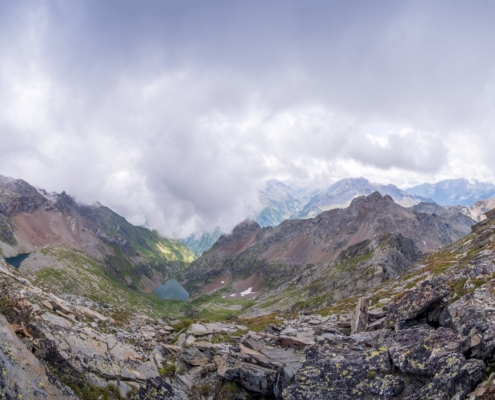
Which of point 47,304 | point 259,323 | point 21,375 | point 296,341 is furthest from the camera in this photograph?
point 259,323

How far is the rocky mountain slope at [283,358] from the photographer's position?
15430 mm

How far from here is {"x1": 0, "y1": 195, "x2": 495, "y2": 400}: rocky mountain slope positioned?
15.4 meters

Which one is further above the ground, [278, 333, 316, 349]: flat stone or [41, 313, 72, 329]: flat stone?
[41, 313, 72, 329]: flat stone

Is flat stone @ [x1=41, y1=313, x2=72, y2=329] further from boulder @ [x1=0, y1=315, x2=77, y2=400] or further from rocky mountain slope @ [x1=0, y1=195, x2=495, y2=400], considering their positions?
boulder @ [x1=0, y1=315, x2=77, y2=400]

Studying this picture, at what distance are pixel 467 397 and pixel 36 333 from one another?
1027 inches

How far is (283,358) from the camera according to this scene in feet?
86.9

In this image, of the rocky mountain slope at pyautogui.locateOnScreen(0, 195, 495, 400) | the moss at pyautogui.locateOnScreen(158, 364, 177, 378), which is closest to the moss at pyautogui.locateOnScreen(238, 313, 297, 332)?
the rocky mountain slope at pyautogui.locateOnScreen(0, 195, 495, 400)

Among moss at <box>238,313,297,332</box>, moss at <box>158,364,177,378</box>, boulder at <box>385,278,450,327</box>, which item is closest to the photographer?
boulder at <box>385,278,450,327</box>

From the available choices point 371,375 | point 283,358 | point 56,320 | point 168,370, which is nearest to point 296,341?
point 283,358

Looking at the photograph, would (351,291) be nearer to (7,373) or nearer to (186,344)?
(186,344)

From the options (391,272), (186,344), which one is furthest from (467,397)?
(391,272)

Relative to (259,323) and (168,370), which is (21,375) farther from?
(259,323)

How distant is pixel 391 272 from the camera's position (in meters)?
120

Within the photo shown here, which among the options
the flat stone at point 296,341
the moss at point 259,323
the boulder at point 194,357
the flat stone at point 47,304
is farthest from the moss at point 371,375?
the flat stone at point 47,304
